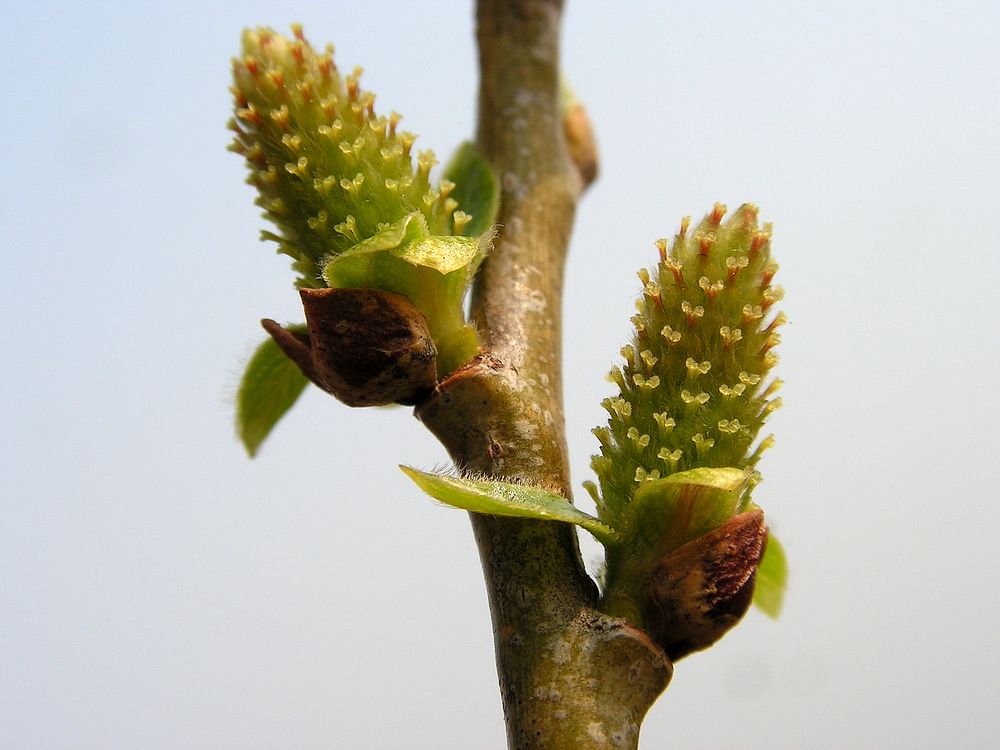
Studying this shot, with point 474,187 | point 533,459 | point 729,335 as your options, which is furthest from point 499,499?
point 474,187

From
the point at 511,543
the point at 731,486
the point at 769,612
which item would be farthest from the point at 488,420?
the point at 769,612

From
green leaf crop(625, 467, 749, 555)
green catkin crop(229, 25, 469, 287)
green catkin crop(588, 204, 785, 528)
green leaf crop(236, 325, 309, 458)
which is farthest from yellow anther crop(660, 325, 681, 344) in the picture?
green leaf crop(236, 325, 309, 458)

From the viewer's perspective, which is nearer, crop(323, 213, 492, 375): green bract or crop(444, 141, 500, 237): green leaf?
crop(323, 213, 492, 375): green bract

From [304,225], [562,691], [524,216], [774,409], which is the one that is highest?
[524,216]

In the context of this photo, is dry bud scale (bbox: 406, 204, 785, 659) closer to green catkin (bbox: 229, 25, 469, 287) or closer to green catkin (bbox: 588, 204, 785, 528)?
green catkin (bbox: 588, 204, 785, 528)

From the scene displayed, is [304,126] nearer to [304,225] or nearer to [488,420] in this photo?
[304,225]

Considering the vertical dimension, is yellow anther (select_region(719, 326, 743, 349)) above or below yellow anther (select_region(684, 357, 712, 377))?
above

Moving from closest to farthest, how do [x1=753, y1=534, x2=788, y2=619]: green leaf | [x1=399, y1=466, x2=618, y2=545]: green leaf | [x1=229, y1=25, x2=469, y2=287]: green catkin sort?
[x1=399, y1=466, x2=618, y2=545]: green leaf, [x1=229, y1=25, x2=469, y2=287]: green catkin, [x1=753, y1=534, x2=788, y2=619]: green leaf
